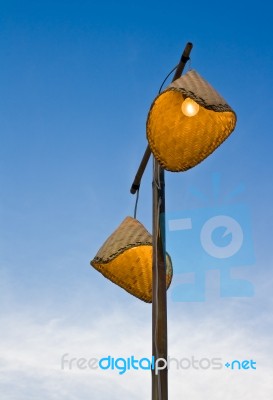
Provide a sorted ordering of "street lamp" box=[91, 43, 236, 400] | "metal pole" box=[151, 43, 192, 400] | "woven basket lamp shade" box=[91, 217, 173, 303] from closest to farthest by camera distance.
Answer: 1. "street lamp" box=[91, 43, 236, 400]
2. "metal pole" box=[151, 43, 192, 400]
3. "woven basket lamp shade" box=[91, 217, 173, 303]

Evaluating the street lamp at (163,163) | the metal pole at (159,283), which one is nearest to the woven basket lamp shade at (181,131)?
the street lamp at (163,163)

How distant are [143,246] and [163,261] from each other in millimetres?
148

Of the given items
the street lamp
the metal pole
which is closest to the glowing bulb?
the street lamp

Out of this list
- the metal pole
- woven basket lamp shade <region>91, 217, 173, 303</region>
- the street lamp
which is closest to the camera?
the street lamp

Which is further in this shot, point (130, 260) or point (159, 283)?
point (130, 260)

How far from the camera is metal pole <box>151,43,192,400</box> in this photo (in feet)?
8.26

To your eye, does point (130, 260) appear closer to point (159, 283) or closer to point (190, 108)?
point (159, 283)

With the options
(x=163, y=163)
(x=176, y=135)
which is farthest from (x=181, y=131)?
(x=163, y=163)

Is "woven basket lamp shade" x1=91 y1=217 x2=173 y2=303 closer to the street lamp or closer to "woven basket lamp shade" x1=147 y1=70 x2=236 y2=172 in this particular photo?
the street lamp

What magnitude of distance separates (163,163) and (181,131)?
0.18m

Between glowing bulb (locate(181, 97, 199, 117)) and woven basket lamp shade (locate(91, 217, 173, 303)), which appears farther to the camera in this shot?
woven basket lamp shade (locate(91, 217, 173, 303))

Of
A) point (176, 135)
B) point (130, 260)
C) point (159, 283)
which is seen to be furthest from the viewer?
point (130, 260)

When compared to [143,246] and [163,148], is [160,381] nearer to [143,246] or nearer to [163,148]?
[143,246]

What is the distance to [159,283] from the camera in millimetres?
2709
